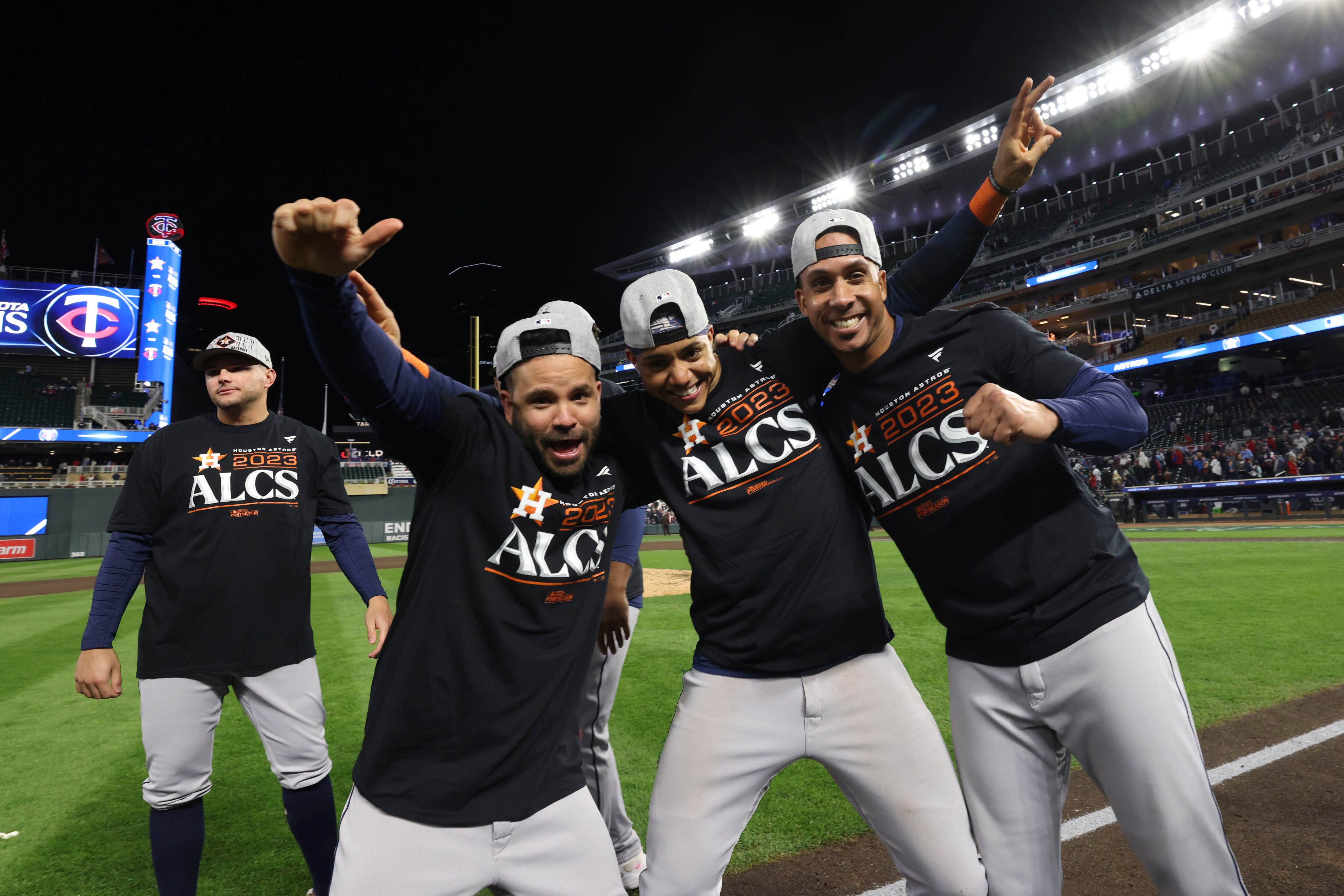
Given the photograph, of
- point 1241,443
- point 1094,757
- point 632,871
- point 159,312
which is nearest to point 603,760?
point 632,871

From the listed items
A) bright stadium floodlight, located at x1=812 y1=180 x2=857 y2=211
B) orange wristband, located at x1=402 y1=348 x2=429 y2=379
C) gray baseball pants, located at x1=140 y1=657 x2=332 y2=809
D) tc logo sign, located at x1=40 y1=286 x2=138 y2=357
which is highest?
bright stadium floodlight, located at x1=812 y1=180 x2=857 y2=211

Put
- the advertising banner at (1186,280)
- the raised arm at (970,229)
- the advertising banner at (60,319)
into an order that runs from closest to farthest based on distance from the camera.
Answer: the raised arm at (970,229) → the advertising banner at (1186,280) → the advertising banner at (60,319)

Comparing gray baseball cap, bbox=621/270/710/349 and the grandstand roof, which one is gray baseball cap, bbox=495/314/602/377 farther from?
the grandstand roof

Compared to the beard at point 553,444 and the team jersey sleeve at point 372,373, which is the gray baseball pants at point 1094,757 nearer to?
the beard at point 553,444

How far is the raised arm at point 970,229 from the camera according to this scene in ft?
9.07

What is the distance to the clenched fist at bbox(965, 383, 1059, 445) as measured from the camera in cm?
186

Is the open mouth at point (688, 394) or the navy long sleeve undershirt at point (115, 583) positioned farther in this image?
the navy long sleeve undershirt at point (115, 583)

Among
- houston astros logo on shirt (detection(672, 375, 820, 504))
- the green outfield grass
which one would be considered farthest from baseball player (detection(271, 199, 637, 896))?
the green outfield grass

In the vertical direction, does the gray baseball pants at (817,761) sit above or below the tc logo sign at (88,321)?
below

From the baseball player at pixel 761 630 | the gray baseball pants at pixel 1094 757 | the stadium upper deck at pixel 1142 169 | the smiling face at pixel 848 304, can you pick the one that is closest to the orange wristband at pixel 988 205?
the baseball player at pixel 761 630

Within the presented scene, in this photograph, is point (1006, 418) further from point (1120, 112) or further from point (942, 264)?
point (1120, 112)

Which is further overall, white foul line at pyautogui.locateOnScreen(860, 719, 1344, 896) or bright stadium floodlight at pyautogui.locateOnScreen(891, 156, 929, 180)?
bright stadium floodlight at pyautogui.locateOnScreen(891, 156, 929, 180)

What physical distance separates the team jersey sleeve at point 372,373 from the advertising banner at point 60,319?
48.1 meters

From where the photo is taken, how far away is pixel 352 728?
5.55 meters
